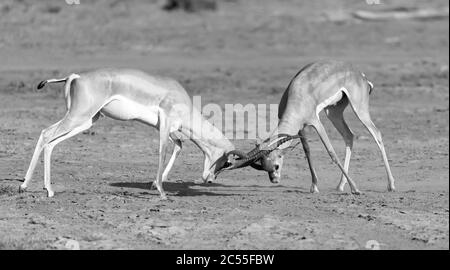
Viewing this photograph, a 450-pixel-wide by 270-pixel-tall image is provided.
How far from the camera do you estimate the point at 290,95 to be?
12125 millimetres

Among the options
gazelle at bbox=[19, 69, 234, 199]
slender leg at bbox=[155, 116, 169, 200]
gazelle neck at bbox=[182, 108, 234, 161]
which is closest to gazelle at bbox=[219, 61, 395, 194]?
gazelle neck at bbox=[182, 108, 234, 161]

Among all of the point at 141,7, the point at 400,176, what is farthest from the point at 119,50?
the point at 400,176

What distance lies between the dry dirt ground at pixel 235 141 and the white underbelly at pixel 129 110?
0.90 meters

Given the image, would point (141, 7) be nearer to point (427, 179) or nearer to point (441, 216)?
point (427, 179)

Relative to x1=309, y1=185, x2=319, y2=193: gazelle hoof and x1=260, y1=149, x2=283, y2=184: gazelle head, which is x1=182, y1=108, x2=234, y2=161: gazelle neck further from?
x1=309, y1=185, x2=319, y2=193: gazelle hoof

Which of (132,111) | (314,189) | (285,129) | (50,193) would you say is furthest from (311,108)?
(50,193)

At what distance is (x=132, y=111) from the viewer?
1138 centimetres

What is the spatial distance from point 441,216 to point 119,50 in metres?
15.6

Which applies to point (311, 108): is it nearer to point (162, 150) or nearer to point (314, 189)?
point (314, 189)

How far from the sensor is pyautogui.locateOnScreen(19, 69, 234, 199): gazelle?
36.3 feet

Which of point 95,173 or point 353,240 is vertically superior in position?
point 353,240

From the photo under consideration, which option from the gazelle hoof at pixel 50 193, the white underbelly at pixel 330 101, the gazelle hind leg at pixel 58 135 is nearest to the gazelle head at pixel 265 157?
the white underbelly at pixel 330 101

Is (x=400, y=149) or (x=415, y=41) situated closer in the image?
(x=400, y=149)

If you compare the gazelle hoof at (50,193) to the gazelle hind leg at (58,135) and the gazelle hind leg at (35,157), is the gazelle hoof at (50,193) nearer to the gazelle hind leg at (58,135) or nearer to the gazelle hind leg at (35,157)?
the gazelle hind leg at (58,135)
